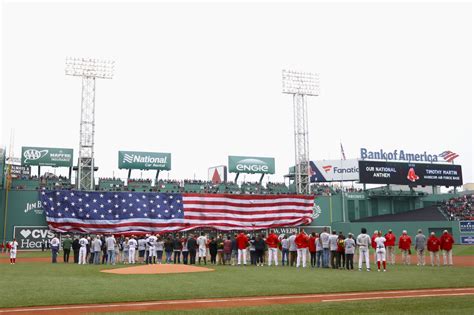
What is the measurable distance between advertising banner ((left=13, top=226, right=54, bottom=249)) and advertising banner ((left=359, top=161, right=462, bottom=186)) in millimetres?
32908

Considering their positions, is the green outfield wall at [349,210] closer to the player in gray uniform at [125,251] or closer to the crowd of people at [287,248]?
the crowd of people at [287,248]

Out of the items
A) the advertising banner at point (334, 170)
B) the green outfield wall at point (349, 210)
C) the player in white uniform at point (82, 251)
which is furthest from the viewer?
the advertising banner at point (334, 170)

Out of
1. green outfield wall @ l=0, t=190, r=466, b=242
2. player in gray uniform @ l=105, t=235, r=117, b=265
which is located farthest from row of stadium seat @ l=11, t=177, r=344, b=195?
player in gray uniform @ l=105, t=235, r=117, b=265

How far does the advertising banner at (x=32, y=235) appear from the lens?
40188mm

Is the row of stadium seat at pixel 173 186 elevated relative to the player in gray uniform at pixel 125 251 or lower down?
elevated

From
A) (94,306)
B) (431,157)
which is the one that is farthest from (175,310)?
(431,157)

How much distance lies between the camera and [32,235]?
4053 cm

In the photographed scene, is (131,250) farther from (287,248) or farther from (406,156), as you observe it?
(406,156)

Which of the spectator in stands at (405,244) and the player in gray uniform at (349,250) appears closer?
the player in gray uniform at (349,250)

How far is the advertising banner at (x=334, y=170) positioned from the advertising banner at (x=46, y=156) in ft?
96.3

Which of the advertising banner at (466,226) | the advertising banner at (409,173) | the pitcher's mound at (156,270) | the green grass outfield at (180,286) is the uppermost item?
the advertising banner at (409,173)

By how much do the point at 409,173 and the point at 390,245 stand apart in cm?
3683

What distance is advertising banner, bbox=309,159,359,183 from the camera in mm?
60938

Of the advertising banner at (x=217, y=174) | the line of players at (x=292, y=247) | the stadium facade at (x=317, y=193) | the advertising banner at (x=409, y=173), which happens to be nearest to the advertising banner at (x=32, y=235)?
the stadium facade at (x=317, y=193)
